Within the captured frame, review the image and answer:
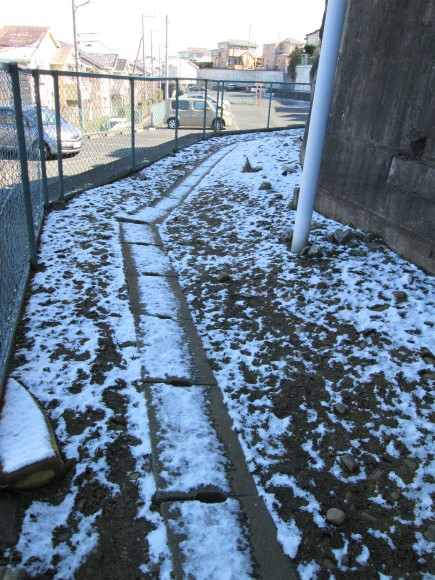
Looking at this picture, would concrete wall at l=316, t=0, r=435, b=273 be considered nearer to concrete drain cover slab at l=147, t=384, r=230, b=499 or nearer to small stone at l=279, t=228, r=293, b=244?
small stone at l=279, t=228, r=293, b=244

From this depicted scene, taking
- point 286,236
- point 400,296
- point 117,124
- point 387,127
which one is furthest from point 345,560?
point 117,124

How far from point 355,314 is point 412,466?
1.37 metres

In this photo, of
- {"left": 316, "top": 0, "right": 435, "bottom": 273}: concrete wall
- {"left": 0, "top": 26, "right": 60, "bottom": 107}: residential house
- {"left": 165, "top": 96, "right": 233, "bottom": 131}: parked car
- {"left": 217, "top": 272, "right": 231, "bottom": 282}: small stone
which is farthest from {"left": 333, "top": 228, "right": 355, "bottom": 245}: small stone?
{"left": 0, "top": 26, "right": 60, "bottom": 107}: residential house

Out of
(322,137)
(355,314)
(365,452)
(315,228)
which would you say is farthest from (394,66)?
(365,452)

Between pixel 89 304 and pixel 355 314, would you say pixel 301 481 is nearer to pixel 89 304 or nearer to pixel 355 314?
pixel 355 314

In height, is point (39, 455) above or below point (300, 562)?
above

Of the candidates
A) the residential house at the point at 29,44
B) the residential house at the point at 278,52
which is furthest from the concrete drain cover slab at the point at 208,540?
the residential house at the point at 278,52

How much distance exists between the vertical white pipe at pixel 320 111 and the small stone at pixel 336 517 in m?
2.85

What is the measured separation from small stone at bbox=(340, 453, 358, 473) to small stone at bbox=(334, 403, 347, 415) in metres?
0.31

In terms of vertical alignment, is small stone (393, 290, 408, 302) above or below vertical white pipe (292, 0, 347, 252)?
below

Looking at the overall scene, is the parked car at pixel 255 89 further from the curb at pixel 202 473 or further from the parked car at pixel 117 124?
the curb at pixel 202 473

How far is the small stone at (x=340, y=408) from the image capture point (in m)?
2.57

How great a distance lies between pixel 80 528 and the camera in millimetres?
1885

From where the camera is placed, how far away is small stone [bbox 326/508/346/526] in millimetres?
1969
